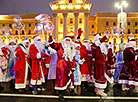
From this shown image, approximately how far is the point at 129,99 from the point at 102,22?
4664 centimetres

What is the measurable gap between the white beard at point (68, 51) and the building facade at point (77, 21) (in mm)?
39642

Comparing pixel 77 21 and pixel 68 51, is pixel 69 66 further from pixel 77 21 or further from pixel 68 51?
pixel 77 21

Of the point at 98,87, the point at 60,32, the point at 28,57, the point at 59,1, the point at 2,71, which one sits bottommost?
the point at 98,87

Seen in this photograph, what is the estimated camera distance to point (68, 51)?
5949 millimetres

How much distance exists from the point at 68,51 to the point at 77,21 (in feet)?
137

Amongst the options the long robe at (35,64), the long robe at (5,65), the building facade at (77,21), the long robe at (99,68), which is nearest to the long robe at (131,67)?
the long robe at (99,68)

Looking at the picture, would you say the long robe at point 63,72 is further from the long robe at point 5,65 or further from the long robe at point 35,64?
the long robe at point 5,65

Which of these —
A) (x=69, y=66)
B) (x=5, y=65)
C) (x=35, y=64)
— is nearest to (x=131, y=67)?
(x=69, y=66)

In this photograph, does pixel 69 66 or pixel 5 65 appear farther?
pixel 5 65

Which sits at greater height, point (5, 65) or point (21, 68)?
point (5, 65)

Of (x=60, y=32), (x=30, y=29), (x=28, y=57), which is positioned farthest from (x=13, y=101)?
(x=30, y=29)

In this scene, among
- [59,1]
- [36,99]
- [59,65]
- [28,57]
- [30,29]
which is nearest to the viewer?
[59,65]

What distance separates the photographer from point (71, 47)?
606cm

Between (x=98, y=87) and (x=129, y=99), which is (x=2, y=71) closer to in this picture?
(x=98, y=87)
